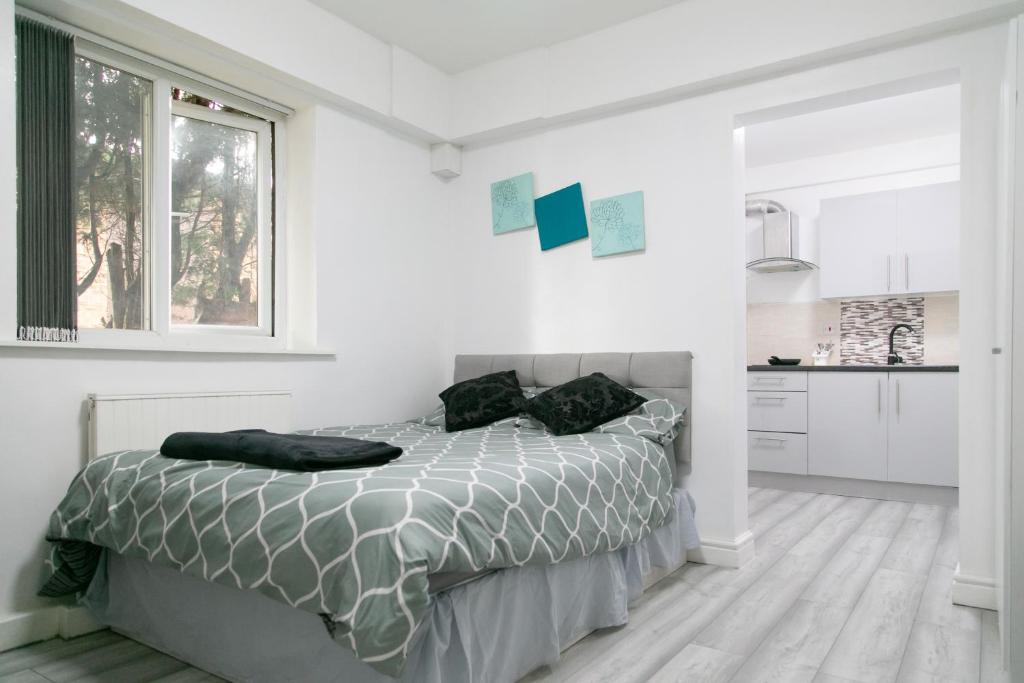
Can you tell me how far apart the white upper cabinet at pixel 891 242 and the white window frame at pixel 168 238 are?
4.07 m

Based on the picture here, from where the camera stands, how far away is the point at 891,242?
498cm

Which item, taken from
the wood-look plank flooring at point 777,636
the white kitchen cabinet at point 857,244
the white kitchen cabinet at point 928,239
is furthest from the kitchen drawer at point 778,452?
the wood-look plank flooring at point 777,636

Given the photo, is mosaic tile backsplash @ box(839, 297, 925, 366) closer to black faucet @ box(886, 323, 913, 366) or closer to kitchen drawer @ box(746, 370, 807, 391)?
black faucet @ box(886, 323, 913, 366)

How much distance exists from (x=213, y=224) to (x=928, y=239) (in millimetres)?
4700

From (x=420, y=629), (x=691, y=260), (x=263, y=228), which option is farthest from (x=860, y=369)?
(x=420, y=629)

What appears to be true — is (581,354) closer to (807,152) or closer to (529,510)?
(529,510)

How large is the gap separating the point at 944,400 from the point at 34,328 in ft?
16.5

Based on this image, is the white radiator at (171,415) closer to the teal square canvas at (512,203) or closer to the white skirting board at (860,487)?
the teal square canvas at (512,203)

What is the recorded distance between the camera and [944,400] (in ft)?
14.7

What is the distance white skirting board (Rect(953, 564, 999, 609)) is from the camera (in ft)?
8.57

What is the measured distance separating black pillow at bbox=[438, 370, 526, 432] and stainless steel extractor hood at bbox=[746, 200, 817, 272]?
2929 mm

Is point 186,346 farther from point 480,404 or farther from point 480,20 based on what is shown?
point 480,20

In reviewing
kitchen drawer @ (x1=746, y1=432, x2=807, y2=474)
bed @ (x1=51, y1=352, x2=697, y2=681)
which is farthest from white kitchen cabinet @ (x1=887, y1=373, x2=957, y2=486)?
bed @ (x1=51, y1=352, x2=697, y2=681)

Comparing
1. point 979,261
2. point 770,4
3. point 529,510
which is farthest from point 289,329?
point 979,261
